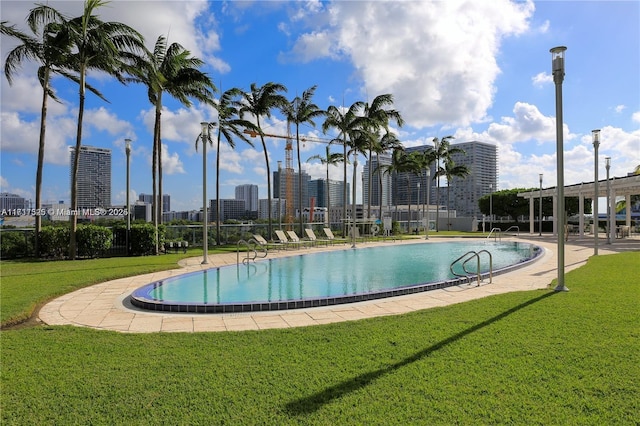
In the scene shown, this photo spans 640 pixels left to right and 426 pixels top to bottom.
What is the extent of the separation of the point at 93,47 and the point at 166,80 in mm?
3001

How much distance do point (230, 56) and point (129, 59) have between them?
4.27 meters

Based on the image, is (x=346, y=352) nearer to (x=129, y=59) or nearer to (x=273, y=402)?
(x=273, y=402)

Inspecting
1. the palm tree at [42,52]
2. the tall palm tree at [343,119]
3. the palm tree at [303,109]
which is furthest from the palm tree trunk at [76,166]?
the tall palm tree at [343,119]

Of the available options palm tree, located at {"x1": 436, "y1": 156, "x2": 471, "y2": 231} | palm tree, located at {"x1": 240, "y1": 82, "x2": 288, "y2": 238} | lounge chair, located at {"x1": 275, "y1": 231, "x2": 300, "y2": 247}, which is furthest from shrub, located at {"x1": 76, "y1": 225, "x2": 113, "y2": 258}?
palm tree, located at {"x1": 436, "y1": 156, "x2": 471, "y2": 231}

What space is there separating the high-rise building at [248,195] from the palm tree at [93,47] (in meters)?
74.5

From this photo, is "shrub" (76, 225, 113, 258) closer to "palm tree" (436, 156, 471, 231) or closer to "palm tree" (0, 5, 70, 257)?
"palm tree" (0, 5, 70, 257)

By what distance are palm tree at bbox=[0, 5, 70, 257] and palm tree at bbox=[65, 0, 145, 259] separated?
0.46 meters

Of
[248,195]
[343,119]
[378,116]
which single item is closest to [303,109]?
[343,119]

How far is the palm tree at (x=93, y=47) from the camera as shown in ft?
41.8

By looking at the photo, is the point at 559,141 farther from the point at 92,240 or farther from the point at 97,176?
the point at 97,176

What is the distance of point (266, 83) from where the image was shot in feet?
72.4

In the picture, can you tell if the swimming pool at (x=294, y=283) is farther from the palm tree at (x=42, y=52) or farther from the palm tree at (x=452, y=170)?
the palm tree at (x=452, y=170)

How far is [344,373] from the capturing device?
354cm

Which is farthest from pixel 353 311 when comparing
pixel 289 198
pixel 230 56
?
pixel 289 198
